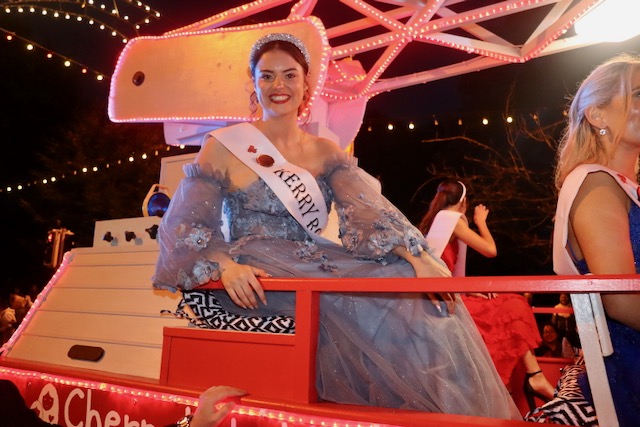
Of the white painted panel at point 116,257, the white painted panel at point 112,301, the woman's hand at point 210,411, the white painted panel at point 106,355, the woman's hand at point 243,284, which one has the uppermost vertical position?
the white painted panel at point 116,257

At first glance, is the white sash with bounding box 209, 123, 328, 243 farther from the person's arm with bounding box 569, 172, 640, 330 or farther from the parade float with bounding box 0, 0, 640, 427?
the person's arm with bounding box 569, 172, 640, 330

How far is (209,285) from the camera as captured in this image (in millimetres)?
2307

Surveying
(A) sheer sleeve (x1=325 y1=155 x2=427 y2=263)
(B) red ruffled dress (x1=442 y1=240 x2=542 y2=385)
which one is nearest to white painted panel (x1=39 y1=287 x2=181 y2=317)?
(A) sheer sleeve (x1=325 y1=155 x2=427 y2=263)

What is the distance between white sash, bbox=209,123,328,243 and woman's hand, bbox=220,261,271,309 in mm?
529

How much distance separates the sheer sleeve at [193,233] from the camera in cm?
→ 233

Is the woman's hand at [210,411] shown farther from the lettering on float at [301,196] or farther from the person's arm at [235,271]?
the lettering on float at [301,196]

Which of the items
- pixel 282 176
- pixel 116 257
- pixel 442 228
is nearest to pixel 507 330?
pixel 442 228

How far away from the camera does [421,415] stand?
1.71 m

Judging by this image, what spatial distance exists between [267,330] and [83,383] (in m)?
0.95

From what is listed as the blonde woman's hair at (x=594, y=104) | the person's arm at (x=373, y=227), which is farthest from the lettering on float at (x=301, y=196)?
the blonde woman's hair at (x=594, y=104)

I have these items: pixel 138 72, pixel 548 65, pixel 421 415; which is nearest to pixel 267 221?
pixel 421 415

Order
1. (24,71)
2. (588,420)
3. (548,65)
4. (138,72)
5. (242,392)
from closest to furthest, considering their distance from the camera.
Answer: (588,420) < (242,392) < (138,72) < (548,65) < (24,71)

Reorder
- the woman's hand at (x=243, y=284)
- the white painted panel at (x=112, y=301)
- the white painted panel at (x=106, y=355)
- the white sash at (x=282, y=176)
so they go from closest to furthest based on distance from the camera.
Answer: the woman's hand at (x=243, y=284) < the white sash at (x=282, y=176) < the white painted panel at (x=106, y=355) < the white painted panel at (x=112, y=301)

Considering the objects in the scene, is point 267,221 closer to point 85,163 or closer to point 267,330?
point 267,330
